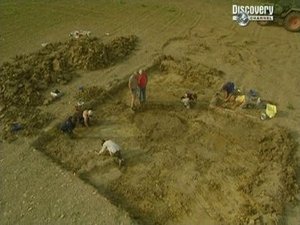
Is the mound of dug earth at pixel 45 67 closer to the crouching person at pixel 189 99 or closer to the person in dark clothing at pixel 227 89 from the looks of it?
the crouching person at pixel 189 99

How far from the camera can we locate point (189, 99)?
13000 millimetres

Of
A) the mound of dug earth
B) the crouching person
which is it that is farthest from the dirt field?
the mound of dug earth

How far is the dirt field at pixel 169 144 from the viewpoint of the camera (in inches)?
371

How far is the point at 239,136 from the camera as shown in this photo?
11.9 metres

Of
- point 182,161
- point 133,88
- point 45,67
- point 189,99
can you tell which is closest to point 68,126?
point 133,88

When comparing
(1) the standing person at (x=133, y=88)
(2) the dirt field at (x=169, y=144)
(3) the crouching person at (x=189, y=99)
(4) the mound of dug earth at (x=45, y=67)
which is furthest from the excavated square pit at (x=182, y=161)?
(4) the mound of dug earth at (x=45, y=67)

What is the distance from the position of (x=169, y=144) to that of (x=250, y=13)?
10.5m

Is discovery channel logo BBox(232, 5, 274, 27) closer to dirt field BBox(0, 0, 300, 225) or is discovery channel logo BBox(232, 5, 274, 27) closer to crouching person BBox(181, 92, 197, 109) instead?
dirt field BBox(0, 0, 300, 225)

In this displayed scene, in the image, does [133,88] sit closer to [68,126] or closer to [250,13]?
[68,126]

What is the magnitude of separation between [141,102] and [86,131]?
2199 millimetres

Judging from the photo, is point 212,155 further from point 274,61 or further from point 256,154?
point 274,61

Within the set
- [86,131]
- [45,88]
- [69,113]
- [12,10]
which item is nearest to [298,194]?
[86,131]

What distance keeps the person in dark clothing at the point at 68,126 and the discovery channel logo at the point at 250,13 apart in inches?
419

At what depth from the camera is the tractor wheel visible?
17648mm
